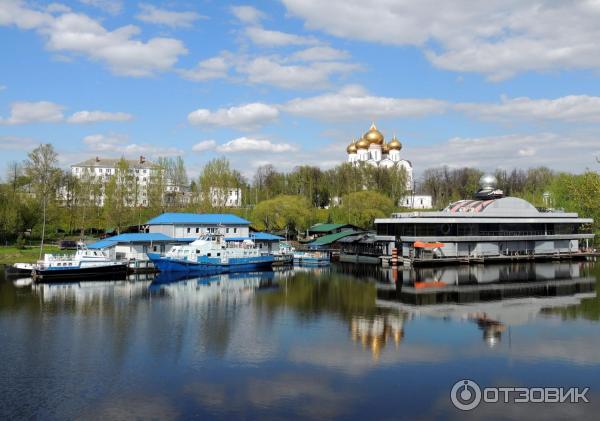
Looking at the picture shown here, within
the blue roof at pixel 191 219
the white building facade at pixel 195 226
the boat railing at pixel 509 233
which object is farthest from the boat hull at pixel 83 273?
the boat railing at pixel 509 233

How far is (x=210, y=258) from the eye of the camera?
53.7m

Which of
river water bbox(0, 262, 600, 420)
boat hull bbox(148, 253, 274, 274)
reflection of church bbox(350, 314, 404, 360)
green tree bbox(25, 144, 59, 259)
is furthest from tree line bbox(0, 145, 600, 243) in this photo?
reflection of church bbox(350, 314, 404, 360)

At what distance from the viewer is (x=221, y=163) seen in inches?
3479

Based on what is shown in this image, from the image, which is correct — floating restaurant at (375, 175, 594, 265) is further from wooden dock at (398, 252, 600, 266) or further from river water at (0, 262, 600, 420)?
river water at (0, 262, 600, 420)

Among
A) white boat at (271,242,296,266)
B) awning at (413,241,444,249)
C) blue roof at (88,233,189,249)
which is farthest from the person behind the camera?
white boat at (271,242,296,266)

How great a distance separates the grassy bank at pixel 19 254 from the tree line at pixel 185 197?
95.2 inches

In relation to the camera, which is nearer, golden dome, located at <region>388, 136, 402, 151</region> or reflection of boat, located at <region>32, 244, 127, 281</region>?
reflection of boat, located at <region>32, 244, 127, 281</region>

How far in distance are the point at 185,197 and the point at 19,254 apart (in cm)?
3240

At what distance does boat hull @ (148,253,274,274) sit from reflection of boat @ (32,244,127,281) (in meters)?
3.37

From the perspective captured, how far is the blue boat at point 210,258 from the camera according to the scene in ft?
169

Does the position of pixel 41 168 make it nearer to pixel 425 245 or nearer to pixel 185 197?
pixel 185 197

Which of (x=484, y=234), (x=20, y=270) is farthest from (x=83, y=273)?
(x=484, y=234)

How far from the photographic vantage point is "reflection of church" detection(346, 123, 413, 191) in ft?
414

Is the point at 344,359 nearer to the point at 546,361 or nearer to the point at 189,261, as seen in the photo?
the point at 546,361
